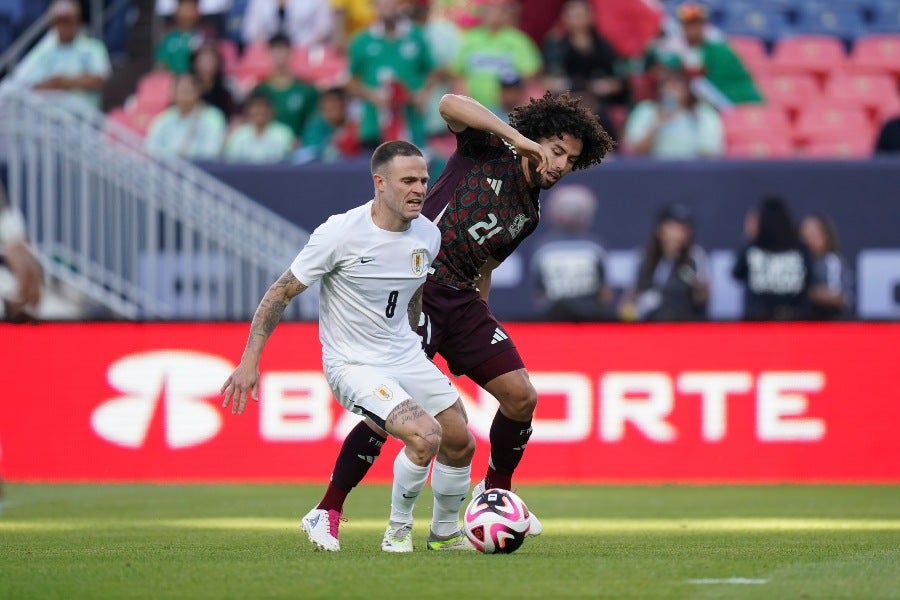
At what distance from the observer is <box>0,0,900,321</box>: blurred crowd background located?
1528 centimetres

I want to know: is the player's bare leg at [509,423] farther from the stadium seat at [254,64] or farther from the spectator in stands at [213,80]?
the stadium seat at [254,64]

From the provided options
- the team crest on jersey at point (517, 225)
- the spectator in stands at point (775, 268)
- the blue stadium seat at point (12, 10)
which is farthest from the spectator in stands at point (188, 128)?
the team crest on jersey at point (517, 225)

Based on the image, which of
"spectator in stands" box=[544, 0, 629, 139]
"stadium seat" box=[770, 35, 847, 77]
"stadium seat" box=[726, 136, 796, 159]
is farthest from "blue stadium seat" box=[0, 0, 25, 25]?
"stadium seat" box=[770, 35, 847, 77]

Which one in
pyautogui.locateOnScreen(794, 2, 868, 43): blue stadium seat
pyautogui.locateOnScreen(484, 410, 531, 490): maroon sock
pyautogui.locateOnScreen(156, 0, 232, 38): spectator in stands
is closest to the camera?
pyautogui.locateOnScreen(484, 410, 531, 490): maroon sock

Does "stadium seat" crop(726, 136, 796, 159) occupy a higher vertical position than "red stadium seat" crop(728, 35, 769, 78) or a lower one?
lower

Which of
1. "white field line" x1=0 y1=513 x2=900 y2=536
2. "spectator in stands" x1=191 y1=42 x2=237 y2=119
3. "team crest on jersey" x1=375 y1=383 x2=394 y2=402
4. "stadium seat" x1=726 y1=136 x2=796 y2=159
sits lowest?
"white field line" x1=0 y1=513 x2=900 y2=536

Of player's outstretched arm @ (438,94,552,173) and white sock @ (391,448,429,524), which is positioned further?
white sock @ (391,448,429,524)

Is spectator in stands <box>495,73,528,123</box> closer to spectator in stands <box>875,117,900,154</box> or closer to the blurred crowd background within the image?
the blurred crowd background

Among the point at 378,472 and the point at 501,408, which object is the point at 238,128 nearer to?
the point at 378,472

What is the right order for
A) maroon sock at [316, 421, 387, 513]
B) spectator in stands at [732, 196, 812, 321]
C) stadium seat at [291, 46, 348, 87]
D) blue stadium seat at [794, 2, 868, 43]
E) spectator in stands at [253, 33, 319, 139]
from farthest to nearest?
blue stadium seat at [794, 2, 868, 43], stadium seat at [291, 46, 348, 87], spectator in stands at [253, 33, 319, 139], spectator in stands at [732, 196, 812, 321], maroon sock at [316, 421, 387, 513]

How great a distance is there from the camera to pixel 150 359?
14.2 m

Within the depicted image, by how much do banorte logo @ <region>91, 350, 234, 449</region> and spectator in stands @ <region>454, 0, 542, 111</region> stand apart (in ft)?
15.1

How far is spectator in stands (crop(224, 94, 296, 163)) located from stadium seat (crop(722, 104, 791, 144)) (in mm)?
4979

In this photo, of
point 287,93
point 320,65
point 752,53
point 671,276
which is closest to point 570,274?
point 671,276
